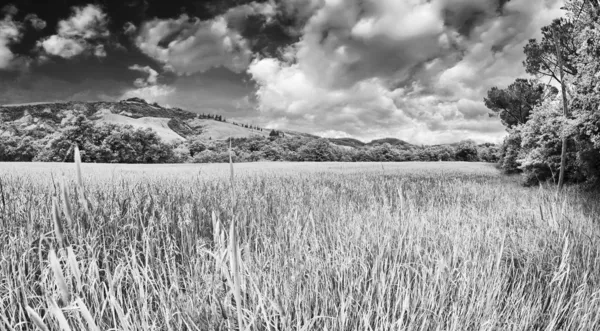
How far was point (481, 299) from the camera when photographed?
5.98ft

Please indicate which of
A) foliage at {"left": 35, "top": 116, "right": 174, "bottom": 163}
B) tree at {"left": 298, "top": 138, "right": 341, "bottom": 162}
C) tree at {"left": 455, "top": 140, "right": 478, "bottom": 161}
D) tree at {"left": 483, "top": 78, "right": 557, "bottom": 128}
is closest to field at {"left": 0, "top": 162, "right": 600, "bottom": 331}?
tree at {"left": 483, "top": 78, "right": 557, "bottom": 128}

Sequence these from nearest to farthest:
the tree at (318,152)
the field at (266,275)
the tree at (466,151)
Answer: the field at (266,275) < the tree at (466,151) < the tree at (318,152)

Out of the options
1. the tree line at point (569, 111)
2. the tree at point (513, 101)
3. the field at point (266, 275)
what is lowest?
the field at point (266, 275)

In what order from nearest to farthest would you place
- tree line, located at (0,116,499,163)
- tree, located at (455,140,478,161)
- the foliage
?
the foliage
tree line, located at (0,116,499,163)
tree, located at (455,140,478,161)

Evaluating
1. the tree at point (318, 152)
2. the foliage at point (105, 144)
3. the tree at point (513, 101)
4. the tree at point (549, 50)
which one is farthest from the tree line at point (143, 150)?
the tree at point (549, 50)

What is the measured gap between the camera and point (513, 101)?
24.9m

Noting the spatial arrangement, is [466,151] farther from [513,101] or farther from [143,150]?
[143,150]

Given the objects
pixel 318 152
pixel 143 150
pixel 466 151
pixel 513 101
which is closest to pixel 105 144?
pixel 143 150

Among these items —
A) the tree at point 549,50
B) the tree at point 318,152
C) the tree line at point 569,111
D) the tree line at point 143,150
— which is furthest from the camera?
the tree at point 318,152

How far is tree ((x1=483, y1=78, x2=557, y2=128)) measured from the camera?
2355cm

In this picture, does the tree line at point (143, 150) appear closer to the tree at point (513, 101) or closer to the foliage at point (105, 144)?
the foliage at point (105, 144)

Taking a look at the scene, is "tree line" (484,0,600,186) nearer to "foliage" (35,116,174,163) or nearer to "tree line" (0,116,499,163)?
"tree line" (0,116,499,163)

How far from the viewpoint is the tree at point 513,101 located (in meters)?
23.5

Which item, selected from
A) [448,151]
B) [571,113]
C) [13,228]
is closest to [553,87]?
[571,113]
